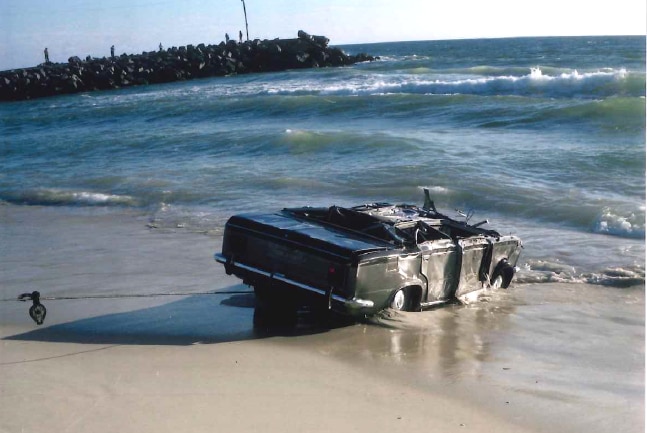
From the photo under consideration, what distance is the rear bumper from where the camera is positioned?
Answer: 6676mm

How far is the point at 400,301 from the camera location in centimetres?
738

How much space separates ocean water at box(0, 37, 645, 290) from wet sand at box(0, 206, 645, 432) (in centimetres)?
218

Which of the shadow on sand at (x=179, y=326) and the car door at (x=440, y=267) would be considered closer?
the shadow on sand at (x=179, y=326)

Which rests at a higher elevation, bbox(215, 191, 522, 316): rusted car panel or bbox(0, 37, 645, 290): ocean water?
bbox(215, 191, 522, 316): rusted car panel

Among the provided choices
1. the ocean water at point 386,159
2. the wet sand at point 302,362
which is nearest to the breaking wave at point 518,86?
the ocean water at point 386,159

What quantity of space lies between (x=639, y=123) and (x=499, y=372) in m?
16.7

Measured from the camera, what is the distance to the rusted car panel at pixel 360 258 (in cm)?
677

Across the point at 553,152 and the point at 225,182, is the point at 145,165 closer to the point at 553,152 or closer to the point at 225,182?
the point at 225,182

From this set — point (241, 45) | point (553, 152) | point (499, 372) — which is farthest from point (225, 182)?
point (241, 45)

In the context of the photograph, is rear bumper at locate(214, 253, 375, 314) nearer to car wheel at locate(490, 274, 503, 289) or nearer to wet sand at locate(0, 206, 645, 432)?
wet sand at locate(0, 206, 645, 432)

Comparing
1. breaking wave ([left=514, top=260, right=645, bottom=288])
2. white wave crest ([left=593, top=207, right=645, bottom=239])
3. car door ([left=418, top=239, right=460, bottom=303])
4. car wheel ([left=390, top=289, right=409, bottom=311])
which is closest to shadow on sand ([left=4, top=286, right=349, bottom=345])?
car wheel ([left=390, top=289, right=409, bottom=311])

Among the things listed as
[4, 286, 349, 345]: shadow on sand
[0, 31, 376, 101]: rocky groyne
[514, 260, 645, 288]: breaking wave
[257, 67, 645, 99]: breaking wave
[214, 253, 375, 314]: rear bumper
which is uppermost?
[0, 31, 376, 101]: rocky groyne

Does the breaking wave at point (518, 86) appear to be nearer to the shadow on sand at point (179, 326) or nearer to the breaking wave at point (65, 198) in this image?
the breaking wave at point (65, 198)

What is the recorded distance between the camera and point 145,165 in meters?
19.7
